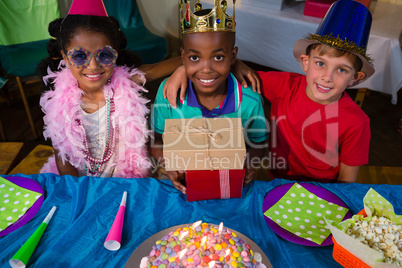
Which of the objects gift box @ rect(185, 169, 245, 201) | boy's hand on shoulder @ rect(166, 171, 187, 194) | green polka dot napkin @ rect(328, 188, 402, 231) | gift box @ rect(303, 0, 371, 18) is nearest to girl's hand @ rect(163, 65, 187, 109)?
boy's hand on shoulder @ rect(166, 171, 187, 194)

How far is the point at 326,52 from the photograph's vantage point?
124cm

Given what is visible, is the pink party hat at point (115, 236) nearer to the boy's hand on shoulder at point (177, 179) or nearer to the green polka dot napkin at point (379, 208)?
the boy's hand on shoulder at point (177, 179)

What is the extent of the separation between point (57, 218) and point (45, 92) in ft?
2.04

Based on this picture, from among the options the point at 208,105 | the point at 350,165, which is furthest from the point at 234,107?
the point at 350,165

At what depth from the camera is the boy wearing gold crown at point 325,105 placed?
1189mm

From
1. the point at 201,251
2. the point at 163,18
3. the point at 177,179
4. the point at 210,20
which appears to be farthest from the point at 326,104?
the point at 163,18

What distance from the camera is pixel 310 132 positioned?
1402mm

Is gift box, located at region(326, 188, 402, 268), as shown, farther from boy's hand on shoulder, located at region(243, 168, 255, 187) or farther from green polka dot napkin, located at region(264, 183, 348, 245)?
boy's hand on shoulder, located at region(243, 168, 255, 187)

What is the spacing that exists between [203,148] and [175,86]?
49 cm

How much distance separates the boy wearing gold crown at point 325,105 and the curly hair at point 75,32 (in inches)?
12.0

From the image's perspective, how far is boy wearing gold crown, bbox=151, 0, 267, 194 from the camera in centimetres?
119

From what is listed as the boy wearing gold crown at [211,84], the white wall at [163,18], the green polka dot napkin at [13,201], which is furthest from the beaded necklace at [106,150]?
the white wall at [163,18]

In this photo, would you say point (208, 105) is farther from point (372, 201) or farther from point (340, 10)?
point (372, 201)

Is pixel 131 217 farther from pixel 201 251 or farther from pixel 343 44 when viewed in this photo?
pixel 343 44
